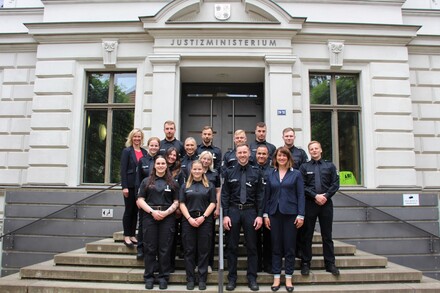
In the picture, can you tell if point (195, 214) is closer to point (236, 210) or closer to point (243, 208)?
point (236, 210)

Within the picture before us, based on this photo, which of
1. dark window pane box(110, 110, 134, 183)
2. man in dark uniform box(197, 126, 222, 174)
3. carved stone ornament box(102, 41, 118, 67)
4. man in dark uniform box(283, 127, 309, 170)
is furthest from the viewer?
dark window pane box(110, 110, 134, 183)

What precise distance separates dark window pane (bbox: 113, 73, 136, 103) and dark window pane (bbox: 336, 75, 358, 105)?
206 inches

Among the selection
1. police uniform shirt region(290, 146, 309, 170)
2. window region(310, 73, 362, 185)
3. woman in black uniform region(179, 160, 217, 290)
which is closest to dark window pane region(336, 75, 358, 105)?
window region(310, 73, 362, 185)

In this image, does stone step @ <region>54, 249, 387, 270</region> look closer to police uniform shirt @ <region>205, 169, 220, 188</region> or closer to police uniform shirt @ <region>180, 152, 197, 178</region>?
police uniform shirt @ <region>205, 169, 220, 188</region>

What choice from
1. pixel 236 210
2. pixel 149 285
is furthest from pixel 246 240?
pixel 149 285

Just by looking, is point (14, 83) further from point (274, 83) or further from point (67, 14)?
point (274, 83)

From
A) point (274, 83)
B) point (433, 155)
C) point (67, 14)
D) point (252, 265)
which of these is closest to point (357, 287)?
point (252, 265)

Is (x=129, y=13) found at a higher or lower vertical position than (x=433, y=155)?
higher

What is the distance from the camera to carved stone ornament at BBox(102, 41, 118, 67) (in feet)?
30.6

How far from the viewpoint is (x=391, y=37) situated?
30.5ft

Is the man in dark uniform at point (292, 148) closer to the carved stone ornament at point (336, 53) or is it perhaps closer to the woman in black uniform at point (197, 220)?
the woman in black uniform at point (197, 220)

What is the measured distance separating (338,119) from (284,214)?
5.04m

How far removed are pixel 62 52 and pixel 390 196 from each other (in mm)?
8737

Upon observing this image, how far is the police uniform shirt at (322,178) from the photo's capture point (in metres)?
5.56
